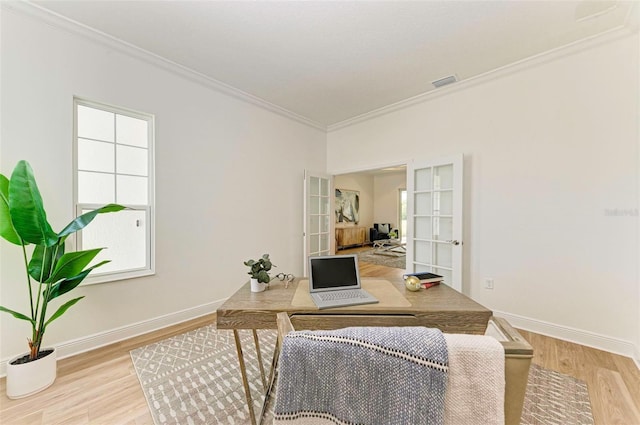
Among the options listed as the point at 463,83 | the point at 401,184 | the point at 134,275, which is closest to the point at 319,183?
the point at 463,83

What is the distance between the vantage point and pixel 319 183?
181 inches

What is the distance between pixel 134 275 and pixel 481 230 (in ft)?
12.6

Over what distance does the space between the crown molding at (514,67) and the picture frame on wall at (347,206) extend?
14.0 feet

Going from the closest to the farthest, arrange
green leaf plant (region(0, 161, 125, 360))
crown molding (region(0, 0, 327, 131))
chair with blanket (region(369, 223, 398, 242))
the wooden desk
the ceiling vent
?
the wooden desk
green leaf plant (region(0, 161, 125, 360))
crown molding (region(0, 0, 327, 131))
the ceiling vent
chair with blanket (region(369, 223, 398, 242))

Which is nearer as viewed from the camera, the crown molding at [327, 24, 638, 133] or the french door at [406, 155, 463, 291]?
the crown molding at [327, 24, 638, 133]

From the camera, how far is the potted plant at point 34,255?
5.47 ft

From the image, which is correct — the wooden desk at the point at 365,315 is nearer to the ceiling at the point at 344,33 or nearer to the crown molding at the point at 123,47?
the ceiling at the point at 344,33

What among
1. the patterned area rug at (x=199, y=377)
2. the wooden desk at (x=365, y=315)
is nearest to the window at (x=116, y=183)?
the patterned area rug at (x=199, y=377)

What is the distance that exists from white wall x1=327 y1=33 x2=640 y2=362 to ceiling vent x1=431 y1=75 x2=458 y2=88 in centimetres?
15

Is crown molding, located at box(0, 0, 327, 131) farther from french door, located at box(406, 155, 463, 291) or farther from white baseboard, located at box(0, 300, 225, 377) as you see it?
white baseboard, located at box(0, 300, 225, 377)

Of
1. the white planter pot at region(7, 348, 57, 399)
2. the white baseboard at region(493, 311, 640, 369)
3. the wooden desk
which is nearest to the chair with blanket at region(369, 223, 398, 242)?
the white baseboard at region(493, 311, 640, 369)

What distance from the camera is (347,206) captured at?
8.50 m

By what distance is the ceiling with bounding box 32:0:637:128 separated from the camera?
197cm

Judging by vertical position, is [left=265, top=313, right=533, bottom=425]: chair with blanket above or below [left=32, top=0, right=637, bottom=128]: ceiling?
below
